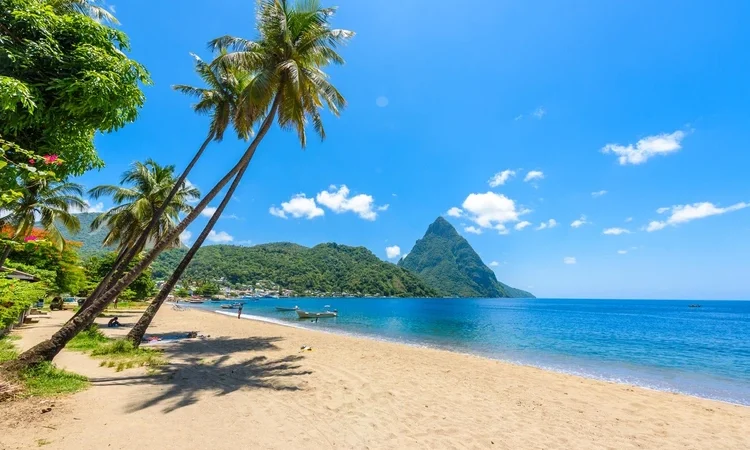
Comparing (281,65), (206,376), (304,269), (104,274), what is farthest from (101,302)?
(304,269)

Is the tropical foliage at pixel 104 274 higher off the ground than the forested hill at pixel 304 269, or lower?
lower

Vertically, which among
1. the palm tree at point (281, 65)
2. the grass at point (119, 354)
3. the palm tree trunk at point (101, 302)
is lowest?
the grass at point (119, 354)

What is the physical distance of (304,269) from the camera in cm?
15325

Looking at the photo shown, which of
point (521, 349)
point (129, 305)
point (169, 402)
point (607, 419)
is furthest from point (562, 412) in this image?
point (129, 305)

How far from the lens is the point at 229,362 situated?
10.5 meters

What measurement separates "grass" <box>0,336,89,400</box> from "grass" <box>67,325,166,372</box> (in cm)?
149

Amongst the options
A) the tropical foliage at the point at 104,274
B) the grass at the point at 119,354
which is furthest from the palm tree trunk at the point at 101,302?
the tropical foliage at the point at 104,274

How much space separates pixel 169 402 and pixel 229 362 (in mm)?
4354

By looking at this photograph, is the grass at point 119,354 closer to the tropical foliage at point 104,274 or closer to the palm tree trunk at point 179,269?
the palm tree trunk at point 179,269

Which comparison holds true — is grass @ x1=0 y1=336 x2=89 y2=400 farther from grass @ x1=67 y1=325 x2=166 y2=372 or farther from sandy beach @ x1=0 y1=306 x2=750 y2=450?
grass @ x1=67 y1=325 x2=166 y2=372

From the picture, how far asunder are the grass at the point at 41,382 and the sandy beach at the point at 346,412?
322 millimetres

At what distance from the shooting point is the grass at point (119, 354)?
8955 mm

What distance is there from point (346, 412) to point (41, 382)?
5.91 m

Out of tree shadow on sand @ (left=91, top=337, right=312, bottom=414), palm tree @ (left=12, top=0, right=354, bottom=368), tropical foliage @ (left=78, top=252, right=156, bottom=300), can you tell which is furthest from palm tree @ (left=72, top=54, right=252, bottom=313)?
tropical foliage @ (left=78, top=252, right=156, bottom=300)
